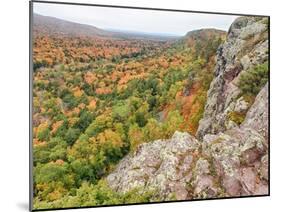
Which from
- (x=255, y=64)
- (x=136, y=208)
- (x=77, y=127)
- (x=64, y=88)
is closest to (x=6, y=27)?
(x=64, y=88)

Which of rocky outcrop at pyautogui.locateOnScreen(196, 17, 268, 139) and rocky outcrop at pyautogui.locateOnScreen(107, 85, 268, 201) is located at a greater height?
rocky outcrop at pyautogui.locateOnScreen(196, 17, 268, 139)

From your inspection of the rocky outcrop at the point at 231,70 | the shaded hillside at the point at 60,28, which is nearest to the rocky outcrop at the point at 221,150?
the rocky outcrop at the point at 231,70

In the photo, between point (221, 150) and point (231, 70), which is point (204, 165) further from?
point (231, 70)

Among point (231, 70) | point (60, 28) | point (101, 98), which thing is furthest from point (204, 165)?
point (60, 28)

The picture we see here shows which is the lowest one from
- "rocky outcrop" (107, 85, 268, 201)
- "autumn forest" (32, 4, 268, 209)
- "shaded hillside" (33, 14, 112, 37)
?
"rocky outcrop" (107, 85, 268, 201)

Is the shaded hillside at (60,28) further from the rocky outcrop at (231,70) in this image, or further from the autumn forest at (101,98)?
the rocky outcrop at (231,70)

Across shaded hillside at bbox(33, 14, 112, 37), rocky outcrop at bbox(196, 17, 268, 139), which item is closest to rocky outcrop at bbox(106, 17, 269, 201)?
rocky outcrop at bbox(196, 17, 268, 139)

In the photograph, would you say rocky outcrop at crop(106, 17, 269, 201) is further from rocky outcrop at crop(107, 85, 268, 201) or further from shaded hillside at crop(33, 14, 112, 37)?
shaded hillside at crop(33, 14, 112, 37)
